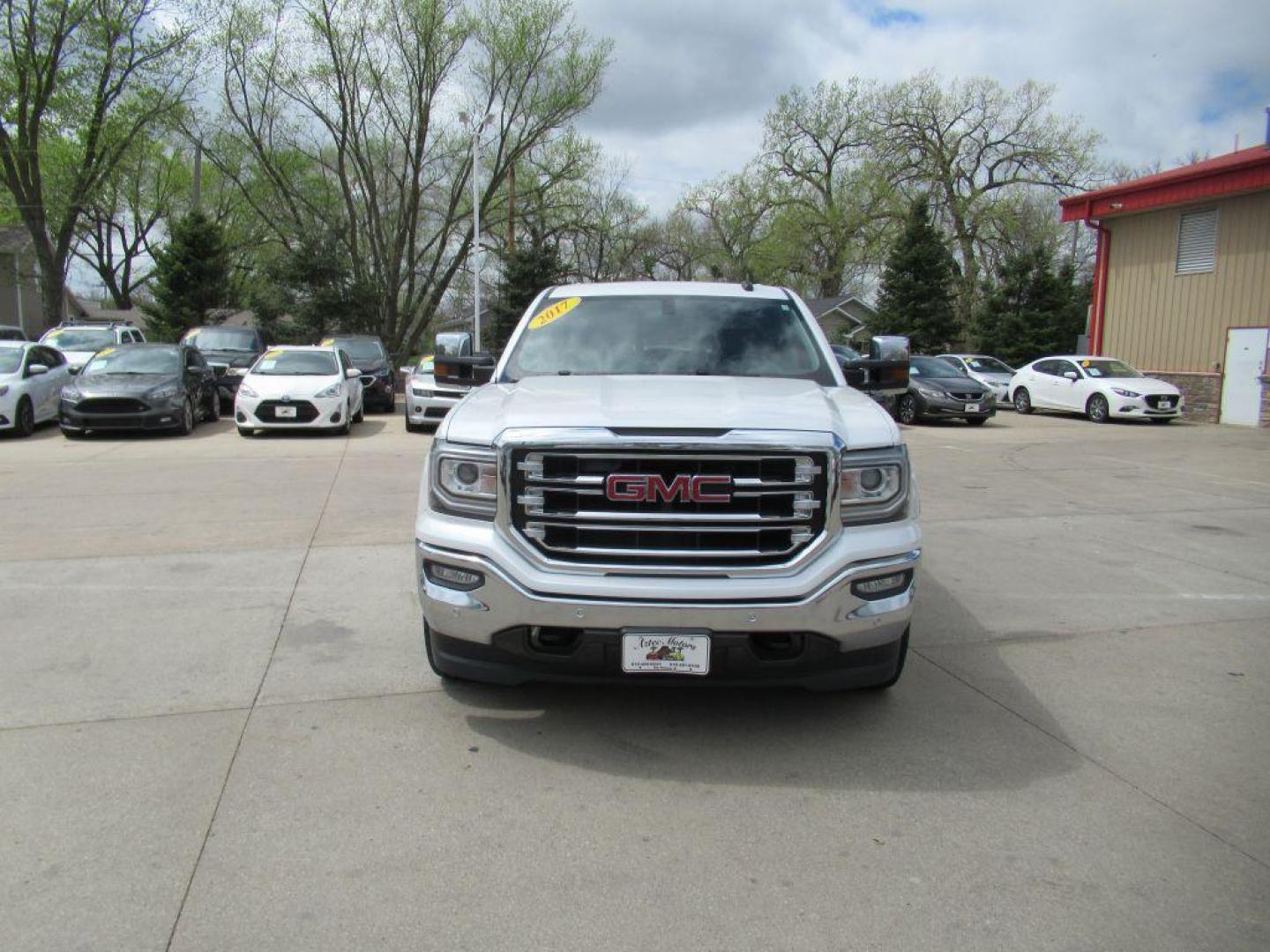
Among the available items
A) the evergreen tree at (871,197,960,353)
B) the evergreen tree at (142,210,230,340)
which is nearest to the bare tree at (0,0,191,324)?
the evergreen tree at (142,210,230,340)

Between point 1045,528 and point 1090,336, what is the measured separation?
19980mm

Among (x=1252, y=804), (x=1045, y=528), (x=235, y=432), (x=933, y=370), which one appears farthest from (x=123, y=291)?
(x=1252, y=804)

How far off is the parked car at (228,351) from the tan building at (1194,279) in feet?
69.2

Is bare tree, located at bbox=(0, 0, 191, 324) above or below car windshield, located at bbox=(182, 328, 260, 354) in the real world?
above

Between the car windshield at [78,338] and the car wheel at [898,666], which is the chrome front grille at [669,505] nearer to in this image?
the car wheel at [898,666]

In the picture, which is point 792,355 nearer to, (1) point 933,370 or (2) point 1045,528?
(2) point 1045,528

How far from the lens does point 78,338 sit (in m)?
21.0

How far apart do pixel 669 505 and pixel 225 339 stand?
20844 mm

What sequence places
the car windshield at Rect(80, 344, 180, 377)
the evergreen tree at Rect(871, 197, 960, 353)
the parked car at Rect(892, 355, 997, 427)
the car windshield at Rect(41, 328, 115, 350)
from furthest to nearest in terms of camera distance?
the evergreen tree at Rect(871, 197, 960, 353), the car windshield at Rect(41, 328, 115, 350), the parked car at Rect(892, 355, 997, 427), the car windshield at Rect(80, 344, 180, 377)

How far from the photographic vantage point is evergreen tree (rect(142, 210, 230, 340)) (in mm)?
33969

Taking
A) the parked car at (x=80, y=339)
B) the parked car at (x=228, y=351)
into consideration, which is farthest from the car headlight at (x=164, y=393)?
the parked car at (x=80, y=339)

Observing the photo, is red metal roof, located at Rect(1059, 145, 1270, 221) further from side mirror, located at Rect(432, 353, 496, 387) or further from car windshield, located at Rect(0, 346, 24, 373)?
car windshield, located at Rect(0, 346, 24, 373)

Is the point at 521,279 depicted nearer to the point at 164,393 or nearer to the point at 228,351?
the point at 228,351

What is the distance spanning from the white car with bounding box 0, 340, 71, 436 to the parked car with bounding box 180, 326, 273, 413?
335 cm
